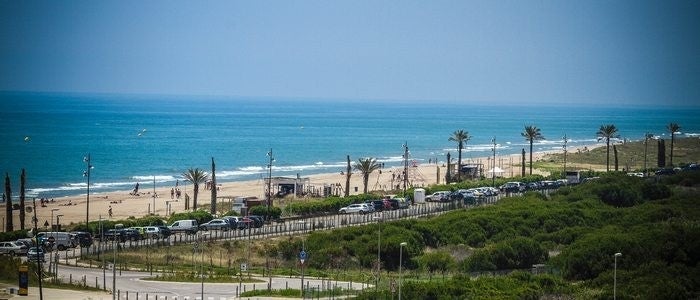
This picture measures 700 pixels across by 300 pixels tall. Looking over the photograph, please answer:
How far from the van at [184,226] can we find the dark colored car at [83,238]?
6507 millimetres

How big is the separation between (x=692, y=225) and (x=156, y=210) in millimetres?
44555

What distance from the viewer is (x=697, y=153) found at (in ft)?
527

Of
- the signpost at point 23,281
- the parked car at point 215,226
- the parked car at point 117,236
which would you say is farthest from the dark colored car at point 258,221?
the signpost at point 23,281

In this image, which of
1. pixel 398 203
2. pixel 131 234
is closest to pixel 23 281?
pixel 131 234

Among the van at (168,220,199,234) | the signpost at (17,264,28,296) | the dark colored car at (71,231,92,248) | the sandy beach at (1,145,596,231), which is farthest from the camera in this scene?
the sandy beach at (1,145,596,231)

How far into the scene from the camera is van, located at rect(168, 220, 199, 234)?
229 feet

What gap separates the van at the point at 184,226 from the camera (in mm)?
69875

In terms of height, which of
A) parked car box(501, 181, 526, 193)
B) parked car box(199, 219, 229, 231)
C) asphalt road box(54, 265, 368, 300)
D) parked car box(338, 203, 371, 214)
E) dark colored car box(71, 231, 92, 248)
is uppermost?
parked car box(501, 181, 526, 193)

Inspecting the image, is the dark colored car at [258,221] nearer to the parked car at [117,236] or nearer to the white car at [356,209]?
the parked car at [117,236]

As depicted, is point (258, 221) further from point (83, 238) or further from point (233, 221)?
point (83, 238)

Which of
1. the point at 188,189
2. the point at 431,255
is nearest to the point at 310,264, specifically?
the point at 431,255

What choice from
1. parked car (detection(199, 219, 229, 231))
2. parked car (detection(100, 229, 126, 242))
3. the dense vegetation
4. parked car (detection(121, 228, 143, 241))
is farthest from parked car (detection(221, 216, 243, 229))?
the dense vegetation

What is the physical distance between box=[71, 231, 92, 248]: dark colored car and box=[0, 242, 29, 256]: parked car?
10.9ft

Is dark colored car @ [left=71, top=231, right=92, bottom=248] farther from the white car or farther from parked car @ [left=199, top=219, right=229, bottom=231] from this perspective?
→ the white car
